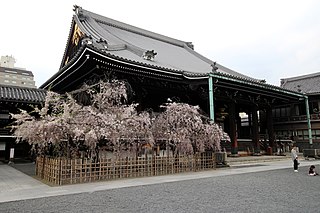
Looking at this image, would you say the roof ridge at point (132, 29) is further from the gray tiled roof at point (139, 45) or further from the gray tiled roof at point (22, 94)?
the gray tiled roof at point (22, 94)

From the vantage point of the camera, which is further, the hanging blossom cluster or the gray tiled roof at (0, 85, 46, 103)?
the gray tiled roof at (0, 85, 46, 103)

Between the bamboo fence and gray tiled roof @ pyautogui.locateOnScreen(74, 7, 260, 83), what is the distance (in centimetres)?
524

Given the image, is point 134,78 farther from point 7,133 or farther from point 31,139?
point 7,133

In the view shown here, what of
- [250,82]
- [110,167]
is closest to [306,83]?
[250,82]

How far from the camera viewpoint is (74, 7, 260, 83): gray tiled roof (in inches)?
609

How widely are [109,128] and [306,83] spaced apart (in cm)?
3097

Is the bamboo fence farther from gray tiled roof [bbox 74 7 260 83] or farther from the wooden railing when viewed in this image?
the wooden railing

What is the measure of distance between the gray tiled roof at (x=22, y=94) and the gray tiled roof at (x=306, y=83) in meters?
25.8

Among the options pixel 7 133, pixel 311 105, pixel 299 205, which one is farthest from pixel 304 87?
pixel 7 133

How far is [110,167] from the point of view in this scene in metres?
9.66

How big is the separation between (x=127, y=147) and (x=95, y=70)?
512 centimetres

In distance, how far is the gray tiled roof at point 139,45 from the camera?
15.5 m

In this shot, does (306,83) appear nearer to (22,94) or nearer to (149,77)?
(149,77)

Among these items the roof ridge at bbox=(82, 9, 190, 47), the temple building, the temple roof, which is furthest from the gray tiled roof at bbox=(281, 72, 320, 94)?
the roof ridge at bbox=(82, 9, 190, 47)
